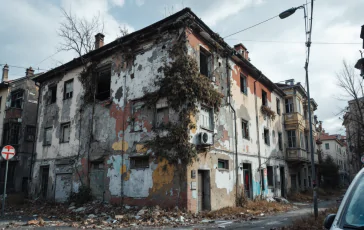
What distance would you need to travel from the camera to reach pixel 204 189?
1376 cm

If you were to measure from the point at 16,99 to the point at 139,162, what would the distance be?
17.7 metres

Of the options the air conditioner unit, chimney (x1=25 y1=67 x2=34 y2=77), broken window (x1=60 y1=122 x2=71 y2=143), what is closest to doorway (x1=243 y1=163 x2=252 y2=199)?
the air conditioner unit

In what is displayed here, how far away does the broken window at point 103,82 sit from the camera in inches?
688

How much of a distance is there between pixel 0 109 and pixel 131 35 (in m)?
17.9

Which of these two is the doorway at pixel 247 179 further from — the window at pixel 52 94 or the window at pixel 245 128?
the window at pixel 52 94

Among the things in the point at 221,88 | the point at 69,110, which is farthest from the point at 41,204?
the point at 221,88

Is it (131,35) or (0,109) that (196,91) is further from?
(0,109)

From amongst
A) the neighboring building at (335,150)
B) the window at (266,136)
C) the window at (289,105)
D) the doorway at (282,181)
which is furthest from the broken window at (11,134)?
the neighboring building at (335,150)

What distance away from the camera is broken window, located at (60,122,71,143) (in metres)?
18.3

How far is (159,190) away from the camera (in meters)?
12.9

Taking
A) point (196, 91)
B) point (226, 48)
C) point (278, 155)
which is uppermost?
point (226, 48)

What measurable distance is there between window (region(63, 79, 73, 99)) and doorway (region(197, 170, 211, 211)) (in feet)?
34.8

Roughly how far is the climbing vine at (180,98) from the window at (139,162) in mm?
798

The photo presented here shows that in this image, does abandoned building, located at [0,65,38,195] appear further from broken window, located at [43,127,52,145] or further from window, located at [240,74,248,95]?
window, located at [240,74,248,95]
